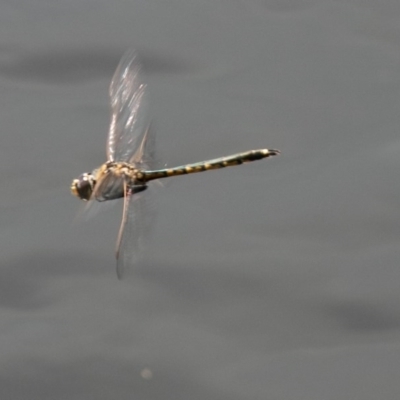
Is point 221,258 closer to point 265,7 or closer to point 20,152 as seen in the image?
point 20,152

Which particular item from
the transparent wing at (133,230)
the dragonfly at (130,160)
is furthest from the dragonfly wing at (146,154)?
the transparent wing at (133,230)

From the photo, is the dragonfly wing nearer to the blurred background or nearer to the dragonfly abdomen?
the dragonfly abdomen

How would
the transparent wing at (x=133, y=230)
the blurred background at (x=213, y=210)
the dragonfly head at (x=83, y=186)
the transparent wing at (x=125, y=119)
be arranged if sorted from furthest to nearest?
the transparent wing at (x=125, y=119) < the dragonfly head at (x=83, y=186) < the blurred background at (x=213, y=210) < the transparent wing at (x=133, y=230)

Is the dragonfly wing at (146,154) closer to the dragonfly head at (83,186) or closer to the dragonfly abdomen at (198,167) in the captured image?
the dragonfly abdomen at (198,167)

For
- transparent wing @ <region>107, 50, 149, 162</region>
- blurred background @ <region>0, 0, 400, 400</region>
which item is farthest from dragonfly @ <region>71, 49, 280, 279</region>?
blurred background @ <region>0, 0, 400, 400</region>

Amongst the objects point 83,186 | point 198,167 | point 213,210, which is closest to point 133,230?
point 83,186

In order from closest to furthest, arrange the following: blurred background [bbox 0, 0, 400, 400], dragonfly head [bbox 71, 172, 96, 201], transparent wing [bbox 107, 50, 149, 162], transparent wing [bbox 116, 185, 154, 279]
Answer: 1. transparent wing [bbox 116, 185, 154, 279]
2. blurred background [bbox 0, 0, 400, 400]
3. dragonfly head [bbox 71, 172, 96, 201]
4. transparent wing [bbox 107, 50, 149, 162]

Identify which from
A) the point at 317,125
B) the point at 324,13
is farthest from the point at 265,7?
the point at 317,125
